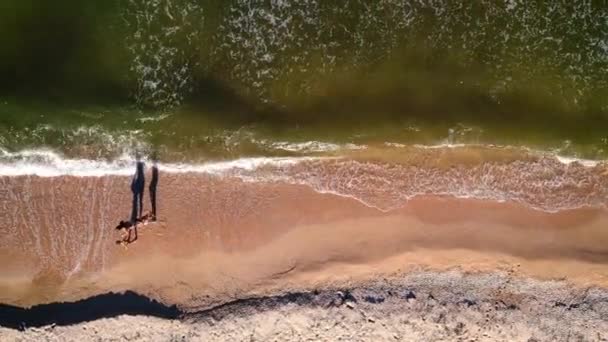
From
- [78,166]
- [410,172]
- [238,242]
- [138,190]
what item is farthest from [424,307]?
[78,166]

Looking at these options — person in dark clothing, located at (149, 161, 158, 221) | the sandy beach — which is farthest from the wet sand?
person in dark clothing, located at (149, 161, 158, 221)

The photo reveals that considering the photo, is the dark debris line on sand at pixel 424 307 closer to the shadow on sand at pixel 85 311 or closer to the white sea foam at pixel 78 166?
the shadow on sand at pixel 85 311

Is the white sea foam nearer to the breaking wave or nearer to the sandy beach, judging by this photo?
the breaking wave

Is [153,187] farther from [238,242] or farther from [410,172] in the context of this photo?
[410,172]

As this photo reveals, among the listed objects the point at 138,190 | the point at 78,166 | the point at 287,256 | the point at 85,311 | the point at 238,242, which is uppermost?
the point at 78,166

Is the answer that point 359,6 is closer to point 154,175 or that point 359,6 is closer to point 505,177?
point 505,177

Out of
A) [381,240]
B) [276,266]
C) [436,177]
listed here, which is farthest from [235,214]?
[436,177]
